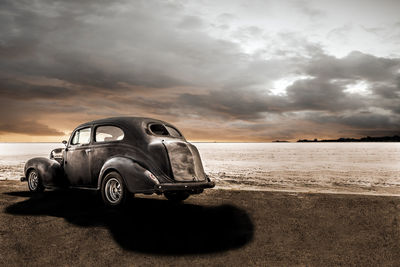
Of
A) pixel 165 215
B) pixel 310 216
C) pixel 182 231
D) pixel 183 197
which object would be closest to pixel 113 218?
pixel 165 215

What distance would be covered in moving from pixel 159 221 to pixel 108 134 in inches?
105

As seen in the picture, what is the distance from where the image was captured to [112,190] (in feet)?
21.9

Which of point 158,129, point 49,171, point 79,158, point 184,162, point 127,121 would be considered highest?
point 127,121

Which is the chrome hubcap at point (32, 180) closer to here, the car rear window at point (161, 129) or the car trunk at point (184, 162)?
the car rear window at point (161, 129)

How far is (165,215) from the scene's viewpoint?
21.0 ft

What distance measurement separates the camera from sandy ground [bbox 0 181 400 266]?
15.5ft

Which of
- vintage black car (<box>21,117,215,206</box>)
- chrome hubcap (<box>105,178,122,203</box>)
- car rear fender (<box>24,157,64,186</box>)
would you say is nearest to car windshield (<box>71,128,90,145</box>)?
vintage black car (<box>21,117,215,206</box>)

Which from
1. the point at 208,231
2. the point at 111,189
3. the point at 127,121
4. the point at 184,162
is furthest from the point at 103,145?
the point at 208,231

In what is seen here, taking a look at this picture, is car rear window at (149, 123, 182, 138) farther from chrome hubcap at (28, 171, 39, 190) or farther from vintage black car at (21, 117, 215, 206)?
chrome hubcap at (28, 171, 39, 190)

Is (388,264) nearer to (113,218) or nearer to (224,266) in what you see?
(224,266)

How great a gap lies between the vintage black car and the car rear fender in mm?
27

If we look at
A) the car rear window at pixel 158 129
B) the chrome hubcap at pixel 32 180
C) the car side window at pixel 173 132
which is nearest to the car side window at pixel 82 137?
the car rear window at pixel 158 129

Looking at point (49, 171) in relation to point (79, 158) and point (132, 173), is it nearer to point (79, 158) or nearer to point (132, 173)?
point (79, 158)

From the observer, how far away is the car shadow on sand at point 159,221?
5055 millimetres
